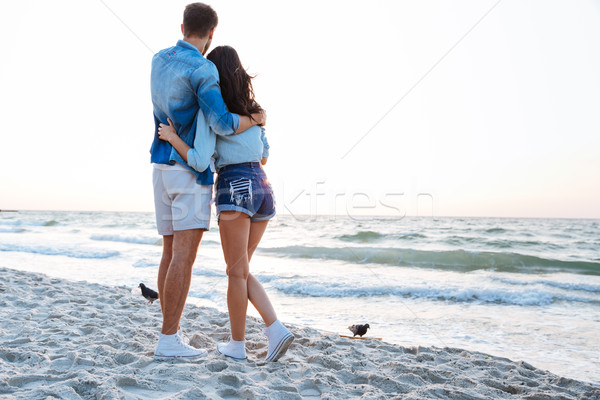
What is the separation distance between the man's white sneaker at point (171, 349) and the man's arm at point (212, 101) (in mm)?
1191

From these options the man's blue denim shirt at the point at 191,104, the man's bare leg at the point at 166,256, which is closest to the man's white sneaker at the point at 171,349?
the man's bare leg at the point at 166,256

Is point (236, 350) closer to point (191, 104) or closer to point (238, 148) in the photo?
point (238, 148)

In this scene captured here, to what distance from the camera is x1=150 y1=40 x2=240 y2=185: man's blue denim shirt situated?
6.51 ft

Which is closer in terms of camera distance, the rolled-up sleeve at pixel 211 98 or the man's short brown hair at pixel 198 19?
the rolled-up sleeve at pixel 211 98

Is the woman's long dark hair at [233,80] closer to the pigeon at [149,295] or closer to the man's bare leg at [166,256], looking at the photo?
the man's bare leg at [166,256]

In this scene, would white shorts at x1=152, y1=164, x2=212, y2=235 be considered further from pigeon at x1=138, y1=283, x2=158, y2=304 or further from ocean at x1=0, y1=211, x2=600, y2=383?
ocean at x1=0, y1=211, x2=600, y2=383

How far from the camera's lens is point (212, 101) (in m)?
1.98

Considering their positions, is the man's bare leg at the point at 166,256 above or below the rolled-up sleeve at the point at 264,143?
below

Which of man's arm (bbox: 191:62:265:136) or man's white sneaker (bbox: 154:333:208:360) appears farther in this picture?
man's white sneaker (bbox: 154:333:208:360)

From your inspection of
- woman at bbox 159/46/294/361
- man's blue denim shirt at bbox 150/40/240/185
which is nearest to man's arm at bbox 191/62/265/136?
man's blue denim shirt at bbox 150/40/240/185

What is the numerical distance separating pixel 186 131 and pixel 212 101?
23 cm

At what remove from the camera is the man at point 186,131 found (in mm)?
2006

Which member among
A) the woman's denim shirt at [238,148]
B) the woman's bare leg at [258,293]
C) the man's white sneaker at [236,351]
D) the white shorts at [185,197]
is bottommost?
the man's white sneaker at [236,351]

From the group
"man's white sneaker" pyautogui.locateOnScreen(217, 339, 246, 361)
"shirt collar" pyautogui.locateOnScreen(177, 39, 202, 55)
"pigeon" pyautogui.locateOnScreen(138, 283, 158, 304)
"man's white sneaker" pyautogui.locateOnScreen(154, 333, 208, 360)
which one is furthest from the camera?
"pigeon" pyautogui.locateOnScreen(138, 283, 158, 304)
